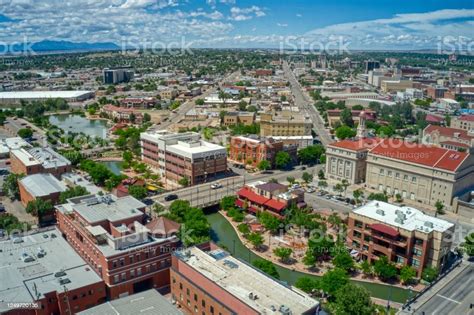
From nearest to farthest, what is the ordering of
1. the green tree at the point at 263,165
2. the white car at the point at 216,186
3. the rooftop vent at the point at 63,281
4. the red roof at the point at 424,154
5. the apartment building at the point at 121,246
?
1. the rooftop vent at the point at 63,281
2. the apartment building at the point at 121,246
3. the red roof at the point at 424,154
4. the white car at the point at 216,186
5. the green tree at the point at 263,165

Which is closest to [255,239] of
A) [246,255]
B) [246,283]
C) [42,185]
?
[246,255]

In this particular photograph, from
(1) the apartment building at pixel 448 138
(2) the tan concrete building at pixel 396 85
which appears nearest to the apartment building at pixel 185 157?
(1) the apartment building at pixel 448 138

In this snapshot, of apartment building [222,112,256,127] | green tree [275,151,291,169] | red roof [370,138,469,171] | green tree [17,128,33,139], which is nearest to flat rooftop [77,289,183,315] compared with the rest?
red roof [370,138,469,171]

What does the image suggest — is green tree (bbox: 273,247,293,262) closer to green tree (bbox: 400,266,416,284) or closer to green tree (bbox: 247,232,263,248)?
green tree (bbox: 247,232,263,248)

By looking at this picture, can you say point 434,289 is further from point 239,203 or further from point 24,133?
point 24,133

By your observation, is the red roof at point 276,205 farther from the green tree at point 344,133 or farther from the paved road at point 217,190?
the green tree at point 344,133

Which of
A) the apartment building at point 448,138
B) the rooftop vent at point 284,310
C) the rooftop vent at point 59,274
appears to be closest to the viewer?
the rooftop vent at point 284,310
